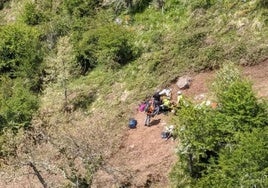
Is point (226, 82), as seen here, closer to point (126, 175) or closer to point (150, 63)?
point (126, 175)

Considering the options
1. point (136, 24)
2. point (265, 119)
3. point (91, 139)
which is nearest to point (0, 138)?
point (91, 139)

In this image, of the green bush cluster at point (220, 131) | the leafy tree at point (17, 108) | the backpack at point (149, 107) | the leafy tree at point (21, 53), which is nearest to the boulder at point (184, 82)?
the backpack at point (149, 107)

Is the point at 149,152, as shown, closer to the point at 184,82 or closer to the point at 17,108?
the point at 184,82

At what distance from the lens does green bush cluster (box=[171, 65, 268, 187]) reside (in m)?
33.0

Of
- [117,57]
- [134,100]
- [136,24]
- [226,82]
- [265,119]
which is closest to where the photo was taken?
[265,119]

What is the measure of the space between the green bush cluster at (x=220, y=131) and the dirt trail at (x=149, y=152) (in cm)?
367

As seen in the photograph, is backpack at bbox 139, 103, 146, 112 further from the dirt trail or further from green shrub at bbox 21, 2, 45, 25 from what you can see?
green shrub at bbox 21, 2, 45, 25

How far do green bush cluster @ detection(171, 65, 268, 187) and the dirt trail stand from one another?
12.0 feet

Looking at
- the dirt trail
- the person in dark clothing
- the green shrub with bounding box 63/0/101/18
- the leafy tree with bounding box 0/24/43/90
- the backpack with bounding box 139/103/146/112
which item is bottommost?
the dirt trail

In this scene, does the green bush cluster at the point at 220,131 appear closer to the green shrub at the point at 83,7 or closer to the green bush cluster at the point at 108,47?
the green bush cluster at the point at 108,47

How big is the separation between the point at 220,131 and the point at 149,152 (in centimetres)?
876

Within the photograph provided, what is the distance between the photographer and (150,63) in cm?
5022

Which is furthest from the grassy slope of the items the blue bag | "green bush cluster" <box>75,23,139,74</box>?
"green bush cluster" <box>75,23,139,74</box>

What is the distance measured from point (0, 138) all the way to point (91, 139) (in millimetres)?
12431
